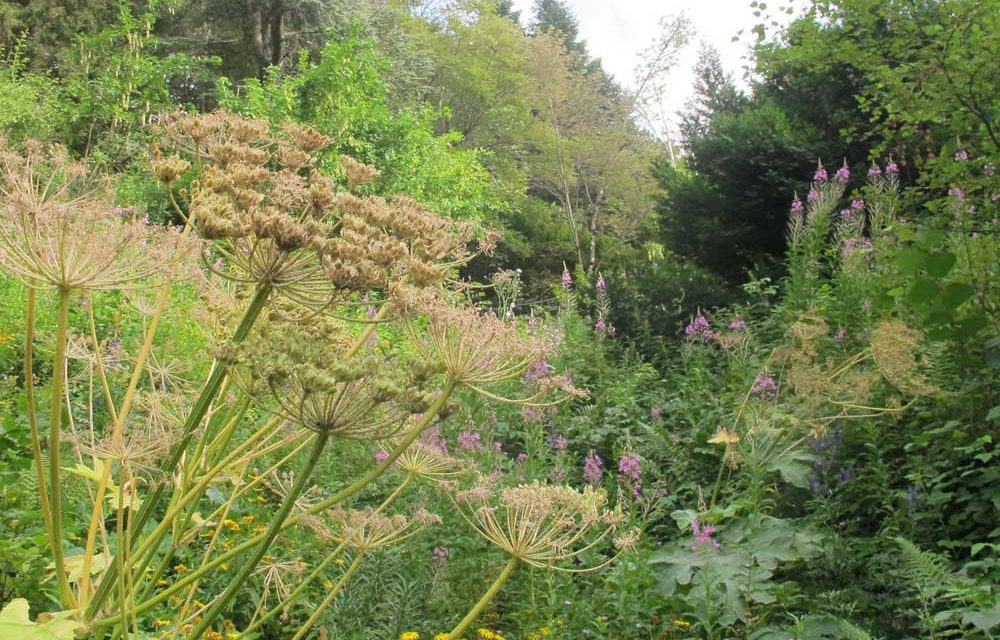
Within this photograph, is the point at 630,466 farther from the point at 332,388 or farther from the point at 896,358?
the point at 332,388

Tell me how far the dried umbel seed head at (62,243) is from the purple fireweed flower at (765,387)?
3645 millimetres

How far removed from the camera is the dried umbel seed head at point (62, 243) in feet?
4.52

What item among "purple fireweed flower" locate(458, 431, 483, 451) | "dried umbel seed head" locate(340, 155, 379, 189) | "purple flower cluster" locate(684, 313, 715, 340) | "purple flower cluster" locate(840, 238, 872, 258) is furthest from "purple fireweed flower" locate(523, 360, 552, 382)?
"dried umbel seed head" locate(340, 155, 379, 189)

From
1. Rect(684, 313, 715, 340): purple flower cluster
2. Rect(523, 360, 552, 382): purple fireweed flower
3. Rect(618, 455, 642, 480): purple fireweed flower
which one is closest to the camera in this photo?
Rect(618, 455, 642, 480): purple fireweed flower

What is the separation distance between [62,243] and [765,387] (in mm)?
4113

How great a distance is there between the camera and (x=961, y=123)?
17.2 feet

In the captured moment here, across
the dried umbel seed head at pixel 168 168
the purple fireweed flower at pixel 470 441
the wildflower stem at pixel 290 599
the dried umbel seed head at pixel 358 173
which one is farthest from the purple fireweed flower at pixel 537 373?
the dried umbel seed head at pixel 168 168

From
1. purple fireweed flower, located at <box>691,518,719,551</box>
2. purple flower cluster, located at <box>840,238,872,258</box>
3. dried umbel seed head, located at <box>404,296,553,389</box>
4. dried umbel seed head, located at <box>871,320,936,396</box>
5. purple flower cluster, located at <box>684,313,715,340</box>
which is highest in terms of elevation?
purple flower cluster, located at <box>840,238,872,258</box>

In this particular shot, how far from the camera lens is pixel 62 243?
1382 mm

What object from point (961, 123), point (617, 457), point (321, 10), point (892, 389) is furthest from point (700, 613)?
point (321, 10)

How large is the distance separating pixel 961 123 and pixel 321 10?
18146 millimetres

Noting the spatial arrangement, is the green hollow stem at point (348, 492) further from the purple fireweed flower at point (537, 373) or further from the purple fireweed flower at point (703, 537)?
the purple fireweed flower at point (537, 373)

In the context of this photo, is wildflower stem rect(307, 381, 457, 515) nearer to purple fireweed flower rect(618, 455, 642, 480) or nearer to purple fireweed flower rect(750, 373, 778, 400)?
purple fireweed flower rect(618, 455, 642, 480)

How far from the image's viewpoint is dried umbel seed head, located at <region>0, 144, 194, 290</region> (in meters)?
1.38
